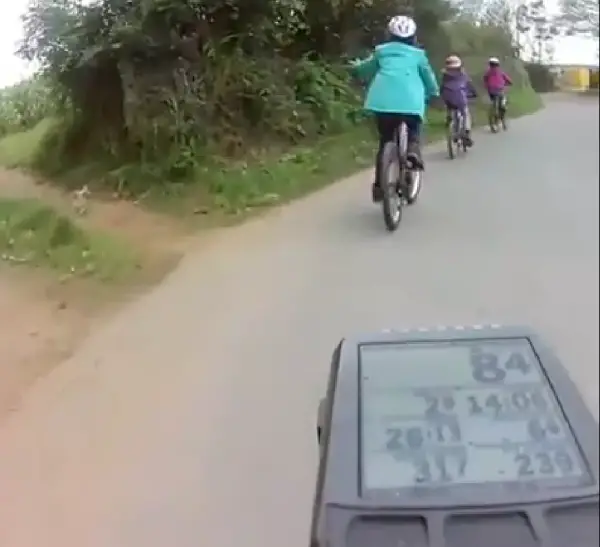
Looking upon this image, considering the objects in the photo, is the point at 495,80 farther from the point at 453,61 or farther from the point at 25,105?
the point at 25,105

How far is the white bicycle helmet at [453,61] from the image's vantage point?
625mm

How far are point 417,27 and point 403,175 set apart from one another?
0.28 ft

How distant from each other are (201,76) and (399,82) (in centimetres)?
11

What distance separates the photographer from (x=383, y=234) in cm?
67

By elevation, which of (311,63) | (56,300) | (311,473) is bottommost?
(311,473)

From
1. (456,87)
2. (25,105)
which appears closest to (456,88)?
(456,87)

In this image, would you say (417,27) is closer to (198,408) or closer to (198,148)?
(198,148)

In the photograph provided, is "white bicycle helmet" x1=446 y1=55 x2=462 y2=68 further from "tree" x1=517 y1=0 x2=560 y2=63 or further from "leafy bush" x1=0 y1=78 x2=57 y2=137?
"leafy bush" x1=0 y1=78 x2=57 y2=137

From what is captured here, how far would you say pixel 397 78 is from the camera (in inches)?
24.5

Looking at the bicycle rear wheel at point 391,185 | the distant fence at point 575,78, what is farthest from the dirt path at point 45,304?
the distant fence at point 575,78

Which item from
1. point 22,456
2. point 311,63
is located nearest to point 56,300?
point 22,456

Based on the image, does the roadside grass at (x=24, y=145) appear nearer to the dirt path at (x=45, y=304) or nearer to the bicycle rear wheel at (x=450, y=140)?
the dirt path at (x=45, y=304)

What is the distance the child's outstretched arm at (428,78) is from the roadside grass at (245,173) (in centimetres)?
2

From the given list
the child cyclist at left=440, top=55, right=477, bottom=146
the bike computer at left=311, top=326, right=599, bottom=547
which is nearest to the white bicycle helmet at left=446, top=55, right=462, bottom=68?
the child cyclist at left=440, top=55, right=477, bottom=146
